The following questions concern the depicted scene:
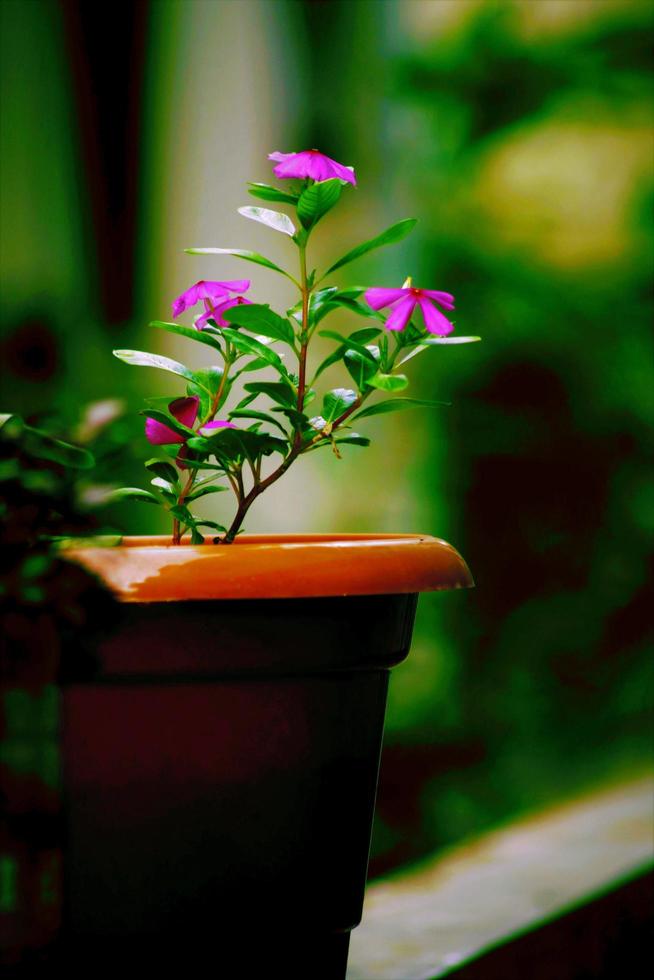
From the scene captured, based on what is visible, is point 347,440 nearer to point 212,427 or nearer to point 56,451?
point 212,427

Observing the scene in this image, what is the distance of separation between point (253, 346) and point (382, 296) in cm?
11

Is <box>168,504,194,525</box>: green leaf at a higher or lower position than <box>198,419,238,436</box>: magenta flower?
lower

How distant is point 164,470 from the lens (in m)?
0.85

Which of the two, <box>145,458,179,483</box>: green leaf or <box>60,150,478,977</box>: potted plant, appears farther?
<box>145,458,179,483</box>: green leaf

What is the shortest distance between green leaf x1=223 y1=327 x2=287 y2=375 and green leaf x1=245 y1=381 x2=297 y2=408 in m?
0.02

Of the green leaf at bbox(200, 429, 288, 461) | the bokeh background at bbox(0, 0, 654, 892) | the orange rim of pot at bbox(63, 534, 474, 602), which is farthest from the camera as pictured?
the bokeh background at bbox(0, 0, 654, 892)

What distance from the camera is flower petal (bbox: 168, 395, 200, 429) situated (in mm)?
845

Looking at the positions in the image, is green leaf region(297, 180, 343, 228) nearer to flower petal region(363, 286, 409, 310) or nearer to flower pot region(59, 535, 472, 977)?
flower petal region(363, 286, 409, 310)

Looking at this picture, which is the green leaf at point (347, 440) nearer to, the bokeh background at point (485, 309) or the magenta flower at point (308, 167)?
the magenta flower at point (308, 167)

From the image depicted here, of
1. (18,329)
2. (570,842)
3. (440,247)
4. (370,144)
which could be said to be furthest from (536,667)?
(18,329)

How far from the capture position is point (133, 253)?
1838 mm

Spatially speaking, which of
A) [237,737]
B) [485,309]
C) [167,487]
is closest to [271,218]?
[167,487]

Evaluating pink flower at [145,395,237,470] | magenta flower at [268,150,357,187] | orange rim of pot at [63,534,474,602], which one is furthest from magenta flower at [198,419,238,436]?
magenta flower at [268,150,357,187]

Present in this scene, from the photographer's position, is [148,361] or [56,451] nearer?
A: [56,451]
